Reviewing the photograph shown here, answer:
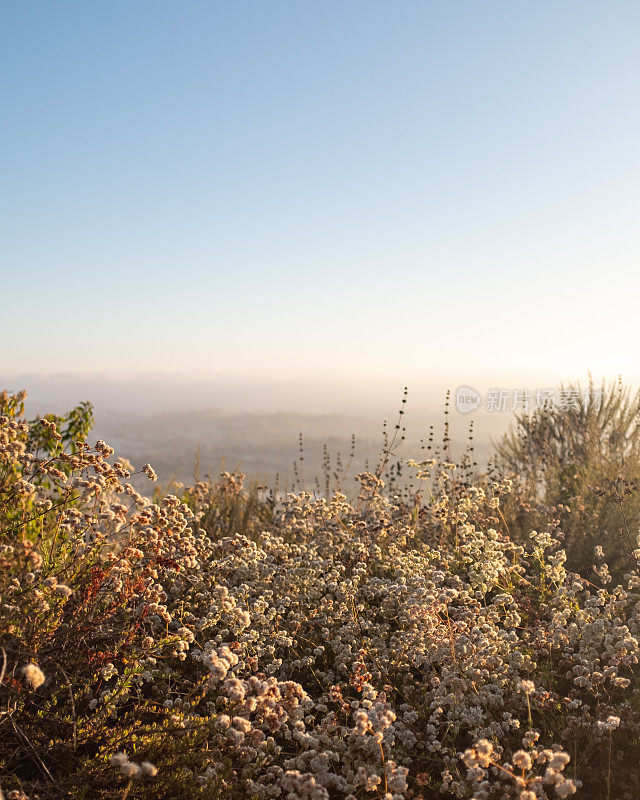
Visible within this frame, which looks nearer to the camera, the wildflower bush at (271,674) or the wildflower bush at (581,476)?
the wildflower bush at (271,674)

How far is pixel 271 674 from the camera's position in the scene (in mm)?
4055

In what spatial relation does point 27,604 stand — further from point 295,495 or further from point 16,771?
point 295,495

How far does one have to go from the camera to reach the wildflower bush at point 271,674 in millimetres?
3156

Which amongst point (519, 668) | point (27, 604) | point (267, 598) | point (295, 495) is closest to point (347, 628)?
point (267, 598)

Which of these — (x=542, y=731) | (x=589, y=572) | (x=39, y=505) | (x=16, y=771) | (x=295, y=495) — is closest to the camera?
(x=16, y=771)

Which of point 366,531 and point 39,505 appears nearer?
point 39,505

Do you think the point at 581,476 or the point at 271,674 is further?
the point at 581,476

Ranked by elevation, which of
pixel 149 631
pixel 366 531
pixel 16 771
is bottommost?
pixel 16 771

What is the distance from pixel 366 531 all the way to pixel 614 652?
249 centimetres

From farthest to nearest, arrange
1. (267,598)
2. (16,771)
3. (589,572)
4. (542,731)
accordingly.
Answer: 1. (589,572)
2. (267,598)
3. (542,731)
4. (16,771)

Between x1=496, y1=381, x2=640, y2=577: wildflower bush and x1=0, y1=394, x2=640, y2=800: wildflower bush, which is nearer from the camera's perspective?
x1=0, y1=394, x2=640, y2=800: wildflower bush

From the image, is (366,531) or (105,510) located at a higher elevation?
(105,510)

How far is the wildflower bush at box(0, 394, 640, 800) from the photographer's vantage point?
3.16 metres

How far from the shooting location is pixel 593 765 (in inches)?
145
